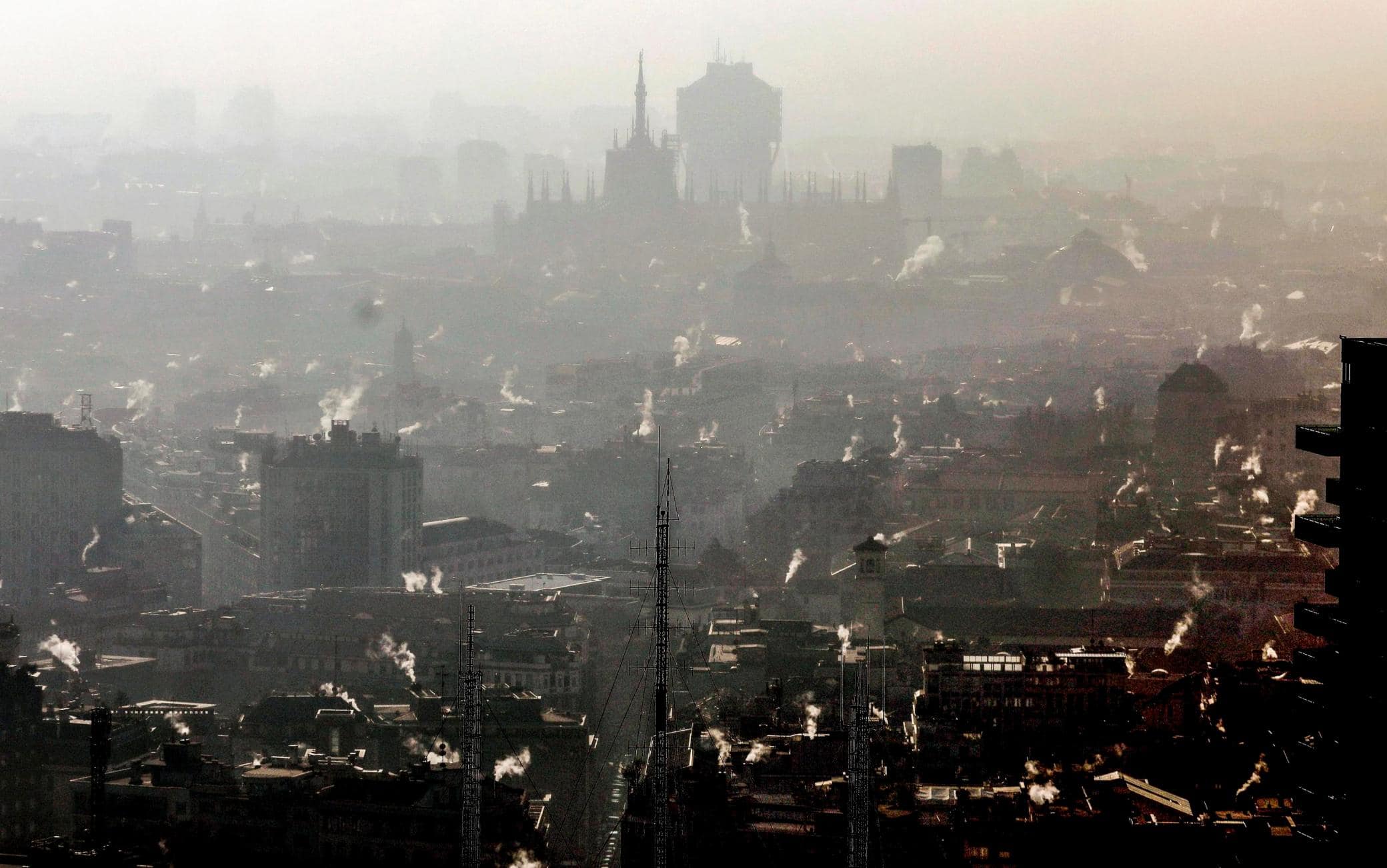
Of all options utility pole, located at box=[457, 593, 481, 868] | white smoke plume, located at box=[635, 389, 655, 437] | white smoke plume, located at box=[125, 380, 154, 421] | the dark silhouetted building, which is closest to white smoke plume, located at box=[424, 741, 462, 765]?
utility pole, located at box=[457, 593, 481, 868]

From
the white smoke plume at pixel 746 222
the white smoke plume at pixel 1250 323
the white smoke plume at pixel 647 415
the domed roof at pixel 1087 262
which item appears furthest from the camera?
the white smoke plume at pixel 746 222

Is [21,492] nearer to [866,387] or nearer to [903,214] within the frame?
[866,387]

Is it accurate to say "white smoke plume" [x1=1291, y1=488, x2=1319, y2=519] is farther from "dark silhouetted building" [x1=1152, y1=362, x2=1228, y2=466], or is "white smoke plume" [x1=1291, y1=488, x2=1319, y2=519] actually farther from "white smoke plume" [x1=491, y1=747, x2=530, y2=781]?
"white smoke plume" [x1=491, y1=747, x2=530, y2=781]

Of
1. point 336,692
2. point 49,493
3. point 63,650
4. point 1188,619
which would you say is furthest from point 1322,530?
point 49,493

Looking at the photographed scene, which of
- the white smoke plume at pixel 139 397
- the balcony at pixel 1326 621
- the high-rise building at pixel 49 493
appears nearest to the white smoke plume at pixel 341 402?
the white smoke plume at pixel 139 397

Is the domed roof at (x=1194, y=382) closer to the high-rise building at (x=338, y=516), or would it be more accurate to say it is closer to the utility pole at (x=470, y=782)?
the high-rise building at (x=338, y=516)
